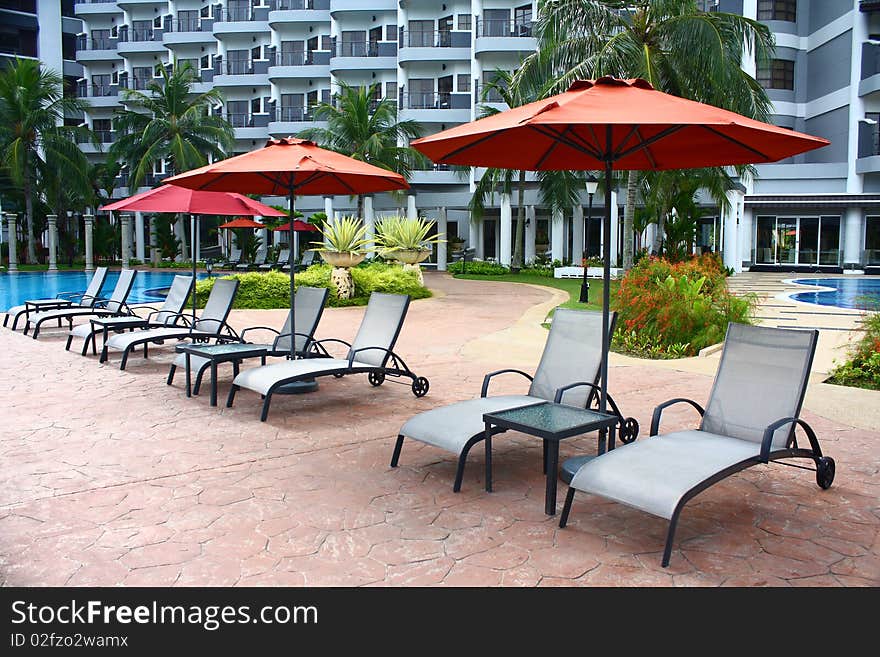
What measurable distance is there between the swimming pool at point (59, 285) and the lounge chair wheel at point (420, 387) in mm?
14674

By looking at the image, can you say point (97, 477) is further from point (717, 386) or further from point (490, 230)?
point (490, 230)

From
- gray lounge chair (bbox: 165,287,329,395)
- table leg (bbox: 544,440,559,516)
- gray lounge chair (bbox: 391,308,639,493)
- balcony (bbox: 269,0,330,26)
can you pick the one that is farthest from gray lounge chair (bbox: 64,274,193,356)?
balcony (bbox: 269,0,330,26)

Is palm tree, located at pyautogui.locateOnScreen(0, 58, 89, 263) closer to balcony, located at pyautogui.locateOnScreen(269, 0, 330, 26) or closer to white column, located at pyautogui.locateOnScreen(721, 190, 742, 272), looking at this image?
balcony, located at pyautogui.locateOnScreen(269, 0, 330, 26)

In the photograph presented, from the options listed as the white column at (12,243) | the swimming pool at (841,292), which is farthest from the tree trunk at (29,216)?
the swimming pool at (841,292)

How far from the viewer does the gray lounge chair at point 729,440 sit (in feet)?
14.0

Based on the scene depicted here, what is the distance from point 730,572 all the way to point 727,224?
36.3 m

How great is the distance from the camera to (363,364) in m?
8.19

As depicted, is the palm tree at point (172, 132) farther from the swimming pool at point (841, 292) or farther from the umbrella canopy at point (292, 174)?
the umbrella canopy at point (292, 174)

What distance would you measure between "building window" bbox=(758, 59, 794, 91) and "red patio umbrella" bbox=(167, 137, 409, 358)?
35595mm

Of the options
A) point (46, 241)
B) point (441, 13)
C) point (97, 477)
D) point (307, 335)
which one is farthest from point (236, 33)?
point (97, 477)

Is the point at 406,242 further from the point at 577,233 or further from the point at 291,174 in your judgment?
the point at 577,233

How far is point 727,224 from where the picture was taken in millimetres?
37688

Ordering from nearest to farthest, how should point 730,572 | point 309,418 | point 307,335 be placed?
1. point 730,572
2. point 309,418
3. point 307,335

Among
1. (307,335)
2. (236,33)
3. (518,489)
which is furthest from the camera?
(236,33)
